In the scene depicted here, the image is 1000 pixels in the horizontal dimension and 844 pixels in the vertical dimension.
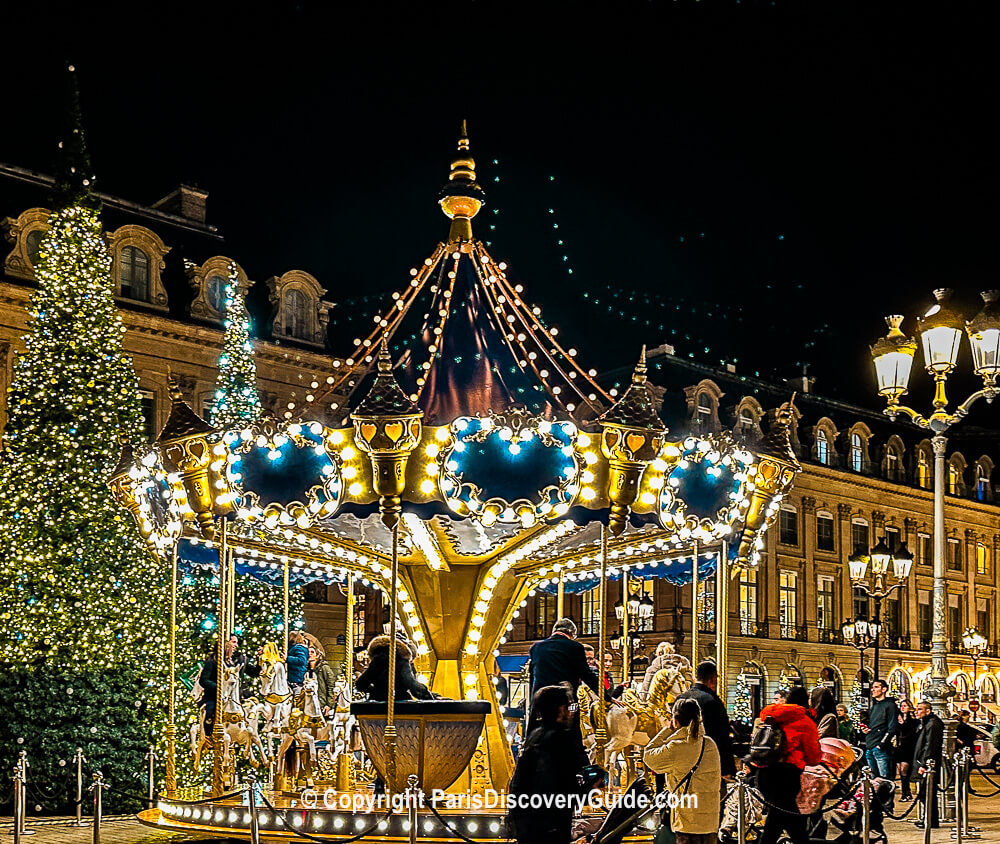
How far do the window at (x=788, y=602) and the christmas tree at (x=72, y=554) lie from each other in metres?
37.6

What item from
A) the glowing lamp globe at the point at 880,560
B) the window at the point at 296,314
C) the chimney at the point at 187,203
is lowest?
the glowing lamp globe at the point at 880,560

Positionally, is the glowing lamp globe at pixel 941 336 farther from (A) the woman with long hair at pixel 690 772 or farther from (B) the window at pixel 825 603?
(B) the window at pixel 825 603

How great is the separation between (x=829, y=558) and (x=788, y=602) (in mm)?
3098

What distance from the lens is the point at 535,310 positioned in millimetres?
15148

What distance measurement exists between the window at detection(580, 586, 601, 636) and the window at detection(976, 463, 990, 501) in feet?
75.1

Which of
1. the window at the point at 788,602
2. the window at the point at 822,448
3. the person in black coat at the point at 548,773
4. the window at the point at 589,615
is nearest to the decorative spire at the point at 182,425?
the person in black coat at the point at 548,773

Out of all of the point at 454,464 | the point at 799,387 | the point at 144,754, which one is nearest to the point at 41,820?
the point at 144,754

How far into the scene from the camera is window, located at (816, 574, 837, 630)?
57.8 m

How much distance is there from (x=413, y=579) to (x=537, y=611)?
40203 mm

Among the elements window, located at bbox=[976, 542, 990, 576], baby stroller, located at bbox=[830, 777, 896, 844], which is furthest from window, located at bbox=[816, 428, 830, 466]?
baby stroller, located at bbox=[830, 777, 896, 844]

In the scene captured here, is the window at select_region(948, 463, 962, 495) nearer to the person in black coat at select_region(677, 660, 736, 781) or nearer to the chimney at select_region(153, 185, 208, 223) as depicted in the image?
the chimney at select_region(153, 185, 208, 223)

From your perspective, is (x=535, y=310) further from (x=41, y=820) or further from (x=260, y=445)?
(x=41, y=820)

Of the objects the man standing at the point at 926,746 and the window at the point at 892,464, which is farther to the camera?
the window at the point at 892,464

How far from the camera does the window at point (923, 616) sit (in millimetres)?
62000
